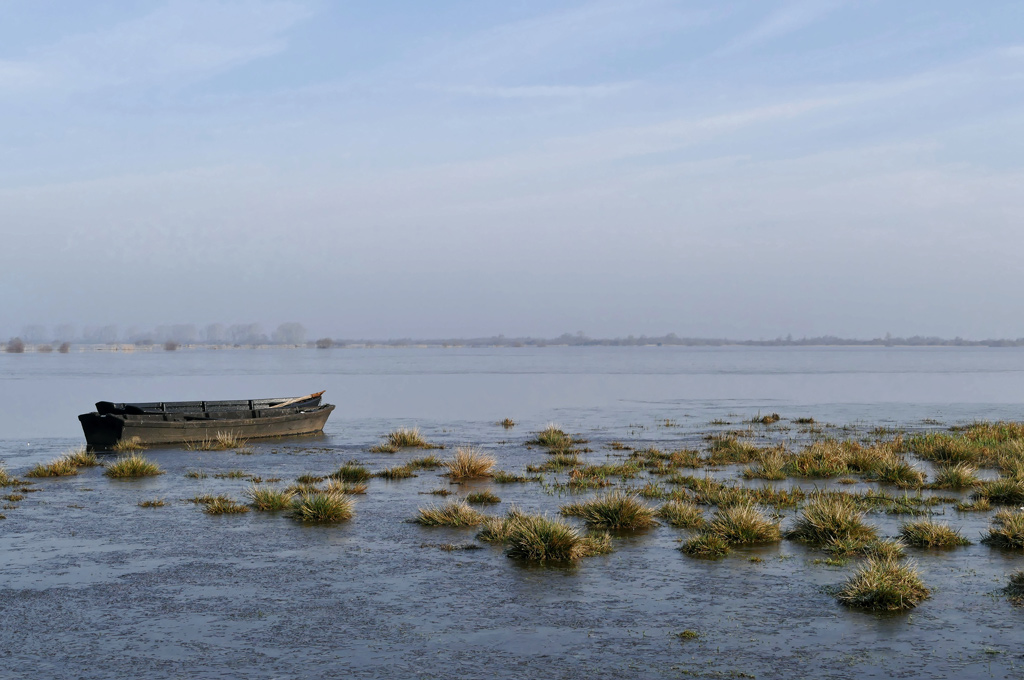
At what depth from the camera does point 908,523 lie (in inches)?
567

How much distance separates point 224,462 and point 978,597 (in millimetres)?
19984


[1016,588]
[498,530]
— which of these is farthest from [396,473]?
[1016,588]

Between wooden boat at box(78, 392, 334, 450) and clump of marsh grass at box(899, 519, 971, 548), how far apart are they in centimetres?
2306

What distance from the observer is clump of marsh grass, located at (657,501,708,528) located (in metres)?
15.1

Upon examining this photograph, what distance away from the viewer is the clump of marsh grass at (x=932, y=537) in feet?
43.3

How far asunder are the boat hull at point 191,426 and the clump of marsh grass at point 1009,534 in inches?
941

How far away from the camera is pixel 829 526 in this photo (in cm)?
1363

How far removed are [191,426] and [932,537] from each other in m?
23.6

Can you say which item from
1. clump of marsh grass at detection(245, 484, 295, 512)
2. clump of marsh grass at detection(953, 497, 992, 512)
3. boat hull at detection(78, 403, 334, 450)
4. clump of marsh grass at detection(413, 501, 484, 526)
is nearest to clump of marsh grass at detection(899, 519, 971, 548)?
clump of marsh grass at detection(953, 497, 992, 512)

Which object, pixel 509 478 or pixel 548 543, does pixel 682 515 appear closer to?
pixel 548 543

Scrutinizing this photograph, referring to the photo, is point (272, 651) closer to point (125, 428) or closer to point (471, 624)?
point (471, 624)

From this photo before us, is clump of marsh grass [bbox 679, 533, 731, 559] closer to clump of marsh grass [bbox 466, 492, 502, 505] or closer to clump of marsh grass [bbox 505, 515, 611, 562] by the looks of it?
clump of marsh grass [bbox 505, 515, 611, 562]

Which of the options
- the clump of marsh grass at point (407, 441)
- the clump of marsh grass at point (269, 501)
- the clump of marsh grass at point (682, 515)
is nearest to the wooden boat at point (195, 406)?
the clump of marsh grass at point (407, 441)

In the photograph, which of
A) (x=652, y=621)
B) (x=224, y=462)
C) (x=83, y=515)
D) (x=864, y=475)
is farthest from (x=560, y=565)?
(x=224, y=462)
